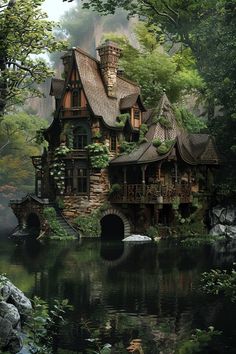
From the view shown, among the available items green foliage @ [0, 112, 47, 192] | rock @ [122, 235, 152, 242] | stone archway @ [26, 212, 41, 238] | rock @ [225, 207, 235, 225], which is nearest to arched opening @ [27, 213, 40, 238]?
stone archway @ [26, 212, 41, 238]

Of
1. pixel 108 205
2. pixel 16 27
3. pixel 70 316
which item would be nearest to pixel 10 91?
pixel 16 27

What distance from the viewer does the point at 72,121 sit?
4047cm

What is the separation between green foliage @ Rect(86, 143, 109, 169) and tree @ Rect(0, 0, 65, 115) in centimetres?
2146

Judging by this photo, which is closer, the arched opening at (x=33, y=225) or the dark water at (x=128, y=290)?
the dark water at (x=128, y=290)

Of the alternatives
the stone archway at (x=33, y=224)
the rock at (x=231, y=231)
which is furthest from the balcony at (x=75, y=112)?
the rock at (x=231, y=231)

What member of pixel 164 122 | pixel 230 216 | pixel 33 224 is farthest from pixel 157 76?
pixel 33 224

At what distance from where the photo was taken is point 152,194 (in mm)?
36844

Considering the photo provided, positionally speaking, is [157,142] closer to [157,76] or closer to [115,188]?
[115,188]

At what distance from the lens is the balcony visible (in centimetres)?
3984

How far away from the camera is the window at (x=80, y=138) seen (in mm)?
40281

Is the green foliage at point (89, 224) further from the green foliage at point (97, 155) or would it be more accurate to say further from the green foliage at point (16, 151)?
the green foliage at point (16, 151)

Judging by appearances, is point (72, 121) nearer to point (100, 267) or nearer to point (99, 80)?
point (99, 80)

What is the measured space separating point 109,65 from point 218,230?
58.6 ft

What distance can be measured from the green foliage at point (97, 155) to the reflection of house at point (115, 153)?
0.08m
